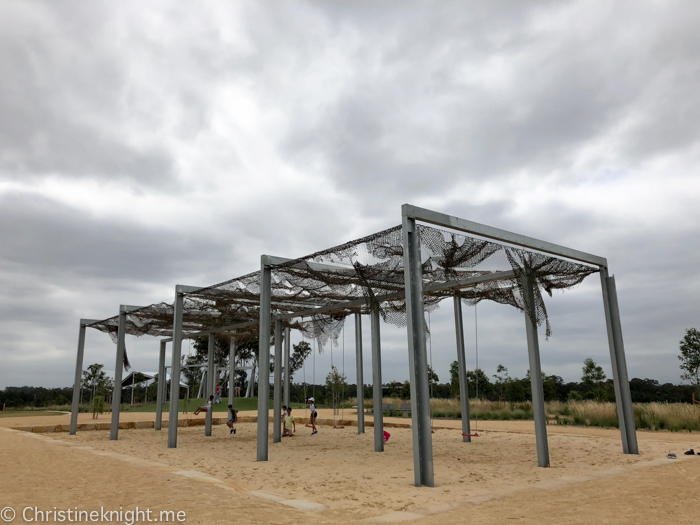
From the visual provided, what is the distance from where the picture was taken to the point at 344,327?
1319cm

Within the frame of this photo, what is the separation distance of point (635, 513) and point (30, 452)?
1139 centimetres

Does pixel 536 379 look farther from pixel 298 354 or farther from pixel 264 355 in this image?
pixel 298 354

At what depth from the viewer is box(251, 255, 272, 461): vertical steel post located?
32.5 feet

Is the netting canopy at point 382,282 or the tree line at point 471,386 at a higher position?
the netting canopy at point 382,282

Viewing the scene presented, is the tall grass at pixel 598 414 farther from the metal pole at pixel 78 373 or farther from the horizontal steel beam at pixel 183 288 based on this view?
the metal pole at pixel 78 373

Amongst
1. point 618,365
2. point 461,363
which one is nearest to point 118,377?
point 461,363

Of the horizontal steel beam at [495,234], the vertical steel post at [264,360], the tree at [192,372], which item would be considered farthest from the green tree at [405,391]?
the vertical steel post at [264,360]

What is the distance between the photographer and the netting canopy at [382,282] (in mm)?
8367

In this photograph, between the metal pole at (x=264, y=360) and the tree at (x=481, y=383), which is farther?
the tree at (x=481, y=383)

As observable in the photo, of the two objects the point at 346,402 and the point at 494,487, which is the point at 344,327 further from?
the point at 346,402

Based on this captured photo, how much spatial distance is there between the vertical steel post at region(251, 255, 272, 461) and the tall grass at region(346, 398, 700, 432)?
671 centimetres

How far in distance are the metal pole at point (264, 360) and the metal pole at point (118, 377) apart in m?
7.03

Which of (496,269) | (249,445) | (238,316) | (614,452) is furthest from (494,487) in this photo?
Answer: (238,316)

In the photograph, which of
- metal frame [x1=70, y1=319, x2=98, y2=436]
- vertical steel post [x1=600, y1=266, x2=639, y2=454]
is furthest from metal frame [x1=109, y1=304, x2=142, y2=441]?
vertical steel post [x1=600, y1=266, x2=639, y2=454]
